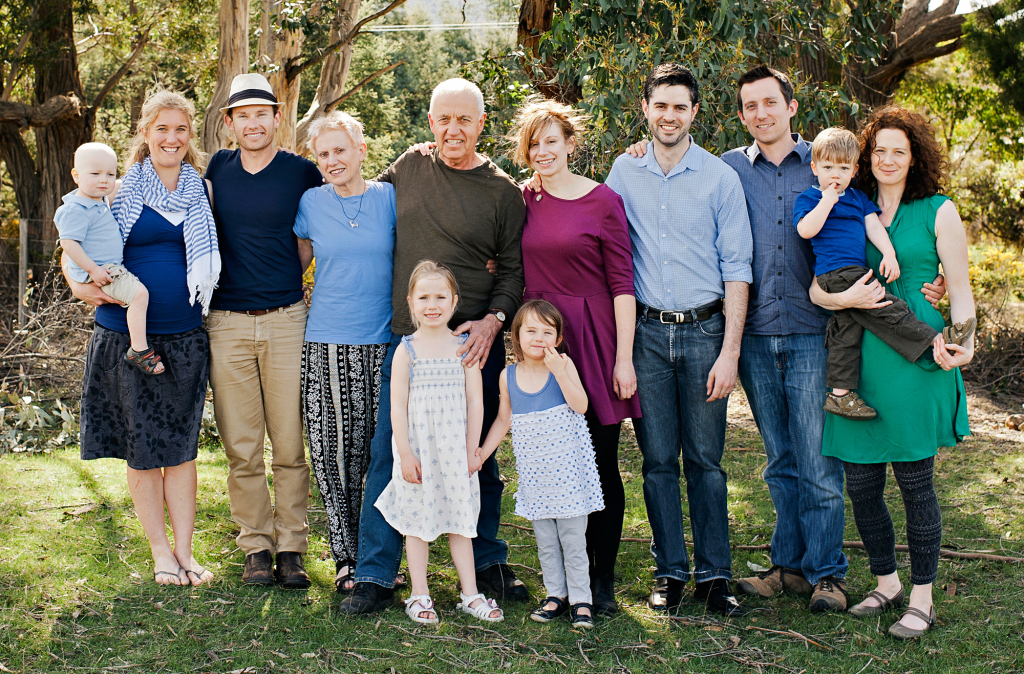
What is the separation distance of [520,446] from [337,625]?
3.30 ft

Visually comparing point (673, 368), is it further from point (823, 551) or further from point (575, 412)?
point (823, 551)

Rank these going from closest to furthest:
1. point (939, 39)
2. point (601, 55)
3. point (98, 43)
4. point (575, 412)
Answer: point (575, 412)
point (601, 55)
point (939, 39)
point (98, 43)

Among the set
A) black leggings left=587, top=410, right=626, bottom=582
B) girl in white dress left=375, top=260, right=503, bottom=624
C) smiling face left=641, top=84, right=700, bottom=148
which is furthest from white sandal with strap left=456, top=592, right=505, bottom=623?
smiling face left=641, top=84, right=700, bottom=148

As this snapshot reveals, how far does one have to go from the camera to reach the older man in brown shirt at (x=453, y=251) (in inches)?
134

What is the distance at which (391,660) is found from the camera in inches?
119

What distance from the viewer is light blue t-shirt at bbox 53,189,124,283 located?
329 centimetres

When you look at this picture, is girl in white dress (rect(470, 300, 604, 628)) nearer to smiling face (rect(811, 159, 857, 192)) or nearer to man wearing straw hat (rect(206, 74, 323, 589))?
man wearing straw hat (rect(206, 74, 323, 589))

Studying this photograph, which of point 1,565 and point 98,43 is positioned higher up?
point 98,43

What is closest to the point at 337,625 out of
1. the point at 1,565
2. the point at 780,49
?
the point at 1,565

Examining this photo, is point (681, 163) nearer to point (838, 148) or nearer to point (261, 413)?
point (838, 148)

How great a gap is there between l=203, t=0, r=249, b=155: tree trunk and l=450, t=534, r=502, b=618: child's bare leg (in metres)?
6.83

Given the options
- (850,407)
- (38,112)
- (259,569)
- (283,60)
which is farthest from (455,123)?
(38,112)

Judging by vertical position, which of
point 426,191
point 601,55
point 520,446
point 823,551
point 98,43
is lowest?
point 823,551

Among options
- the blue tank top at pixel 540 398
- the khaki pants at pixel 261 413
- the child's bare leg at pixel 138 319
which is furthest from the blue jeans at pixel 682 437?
the child's bare leg at pixel 138 319
